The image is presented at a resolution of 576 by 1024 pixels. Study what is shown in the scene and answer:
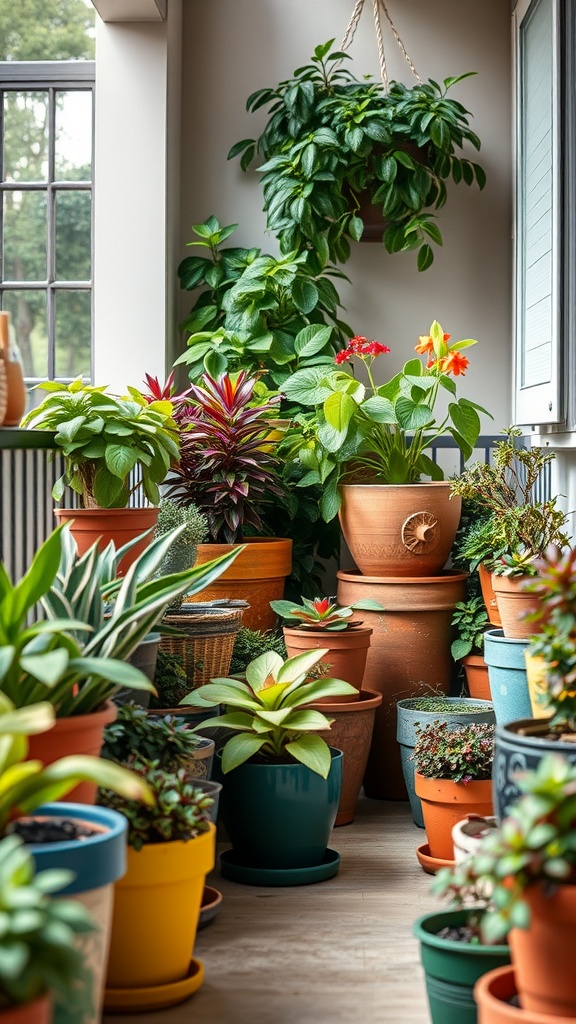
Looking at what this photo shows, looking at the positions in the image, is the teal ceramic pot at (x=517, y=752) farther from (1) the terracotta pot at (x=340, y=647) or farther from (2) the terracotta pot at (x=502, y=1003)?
(1) the terracotta pot at (x=340, y=647)

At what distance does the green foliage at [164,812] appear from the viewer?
1923 mm

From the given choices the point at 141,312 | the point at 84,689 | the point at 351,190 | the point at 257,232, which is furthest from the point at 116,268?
the point at 84,689

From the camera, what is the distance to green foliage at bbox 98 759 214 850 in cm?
192

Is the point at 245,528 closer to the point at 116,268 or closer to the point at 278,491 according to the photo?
the point at 278,491

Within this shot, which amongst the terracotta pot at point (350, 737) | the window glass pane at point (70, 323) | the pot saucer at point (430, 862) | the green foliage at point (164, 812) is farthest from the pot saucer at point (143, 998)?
the window glass pane at point (70, 323)

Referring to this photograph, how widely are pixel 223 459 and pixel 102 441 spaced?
80 cm

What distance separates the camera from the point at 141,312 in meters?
4.04

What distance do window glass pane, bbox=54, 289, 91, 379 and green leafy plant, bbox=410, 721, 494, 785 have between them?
7.54ft

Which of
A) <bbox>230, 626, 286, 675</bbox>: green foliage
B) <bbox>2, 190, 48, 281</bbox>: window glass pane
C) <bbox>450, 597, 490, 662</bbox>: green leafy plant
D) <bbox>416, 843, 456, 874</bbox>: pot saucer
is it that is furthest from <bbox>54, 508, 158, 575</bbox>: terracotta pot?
<bbox>2, 190, 48, 281</bbox>: window glass pane

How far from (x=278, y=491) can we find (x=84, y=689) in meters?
1.79


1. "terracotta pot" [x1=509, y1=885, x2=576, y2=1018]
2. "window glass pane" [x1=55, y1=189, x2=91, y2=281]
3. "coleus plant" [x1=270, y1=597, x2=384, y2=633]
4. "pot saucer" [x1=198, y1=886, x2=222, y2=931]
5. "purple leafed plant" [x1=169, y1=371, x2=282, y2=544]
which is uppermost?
"window glass pane" [x1=55, y1=189, x2=91, y2=281]

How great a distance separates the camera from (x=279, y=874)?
8.67 feet

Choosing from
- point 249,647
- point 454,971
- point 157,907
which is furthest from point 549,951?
point 249,647

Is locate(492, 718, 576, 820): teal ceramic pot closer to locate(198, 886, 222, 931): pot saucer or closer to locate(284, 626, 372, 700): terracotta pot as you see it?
locate(198, 886, 222, 931): pot saucer
